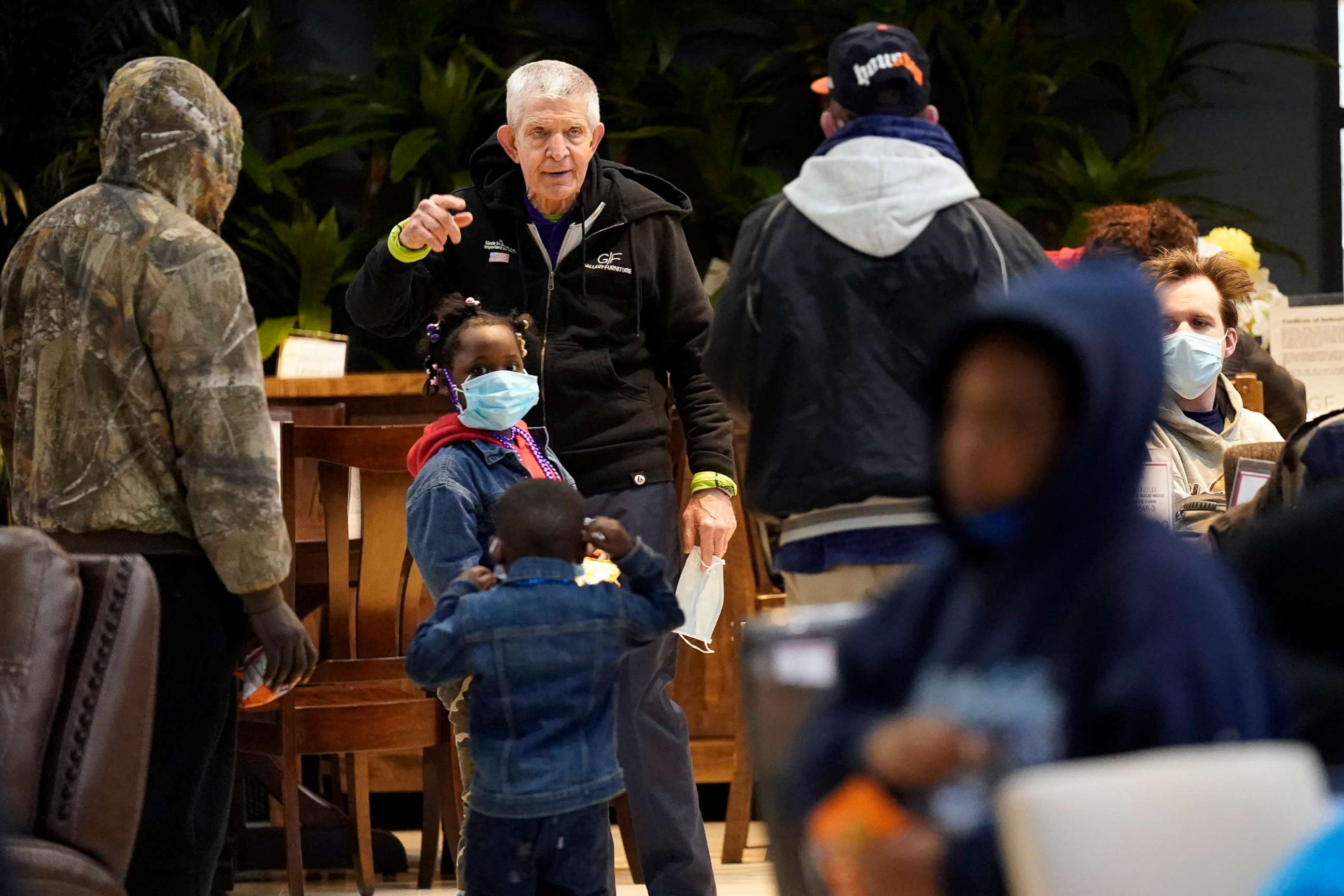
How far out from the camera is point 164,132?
8.05 ft

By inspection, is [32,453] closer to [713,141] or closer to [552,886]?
[552,886]

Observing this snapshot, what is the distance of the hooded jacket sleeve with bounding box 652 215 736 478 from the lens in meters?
3.09

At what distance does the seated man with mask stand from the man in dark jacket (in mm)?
1160

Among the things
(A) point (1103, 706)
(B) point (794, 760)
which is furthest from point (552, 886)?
(A) point (1103, 706)

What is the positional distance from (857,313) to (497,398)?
29.4 inches

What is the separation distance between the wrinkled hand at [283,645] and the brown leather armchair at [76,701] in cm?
23

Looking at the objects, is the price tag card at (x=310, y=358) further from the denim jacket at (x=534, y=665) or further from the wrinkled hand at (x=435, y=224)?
the denim jacket at (x=534, y=665)

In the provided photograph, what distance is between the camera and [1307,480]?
2.14 m

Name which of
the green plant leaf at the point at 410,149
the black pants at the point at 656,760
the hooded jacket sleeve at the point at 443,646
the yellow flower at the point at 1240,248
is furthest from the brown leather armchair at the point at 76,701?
the green plant leaf at the point at 410,149

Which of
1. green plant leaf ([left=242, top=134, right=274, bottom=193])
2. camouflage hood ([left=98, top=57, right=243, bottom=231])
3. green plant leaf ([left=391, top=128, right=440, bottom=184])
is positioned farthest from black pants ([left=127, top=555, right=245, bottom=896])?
green plant leaf ([left=242, top=134, right=274, bottom=193])

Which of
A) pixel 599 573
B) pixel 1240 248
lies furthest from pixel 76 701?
pixel 1240 248

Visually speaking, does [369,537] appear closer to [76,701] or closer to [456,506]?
[456,506]

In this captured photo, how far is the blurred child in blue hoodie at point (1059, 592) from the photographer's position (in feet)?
3.75

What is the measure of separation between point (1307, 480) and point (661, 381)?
134 cm
